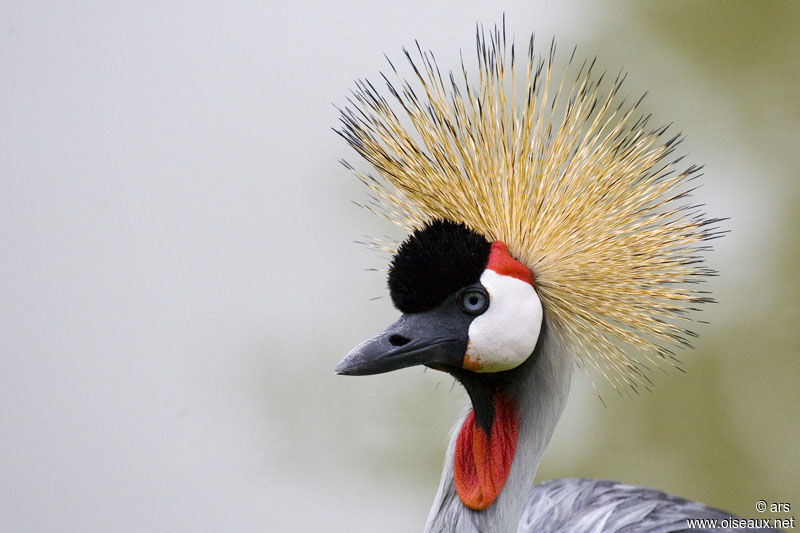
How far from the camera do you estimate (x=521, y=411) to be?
135 centimetres

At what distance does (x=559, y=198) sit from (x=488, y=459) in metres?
0.36

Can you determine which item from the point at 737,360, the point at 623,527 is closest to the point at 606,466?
the point at 737,360

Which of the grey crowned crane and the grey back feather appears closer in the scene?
the grey crowned crane

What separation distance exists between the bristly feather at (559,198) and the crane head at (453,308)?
3.5 inches

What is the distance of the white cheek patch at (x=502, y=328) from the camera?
125cm

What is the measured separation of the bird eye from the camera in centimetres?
126

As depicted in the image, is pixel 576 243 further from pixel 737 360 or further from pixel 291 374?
pixel 737 360

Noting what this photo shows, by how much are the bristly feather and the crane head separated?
89 millimetres

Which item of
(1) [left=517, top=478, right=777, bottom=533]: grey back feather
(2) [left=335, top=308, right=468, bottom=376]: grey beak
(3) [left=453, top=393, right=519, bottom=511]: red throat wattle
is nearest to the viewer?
(2) [left=335, top=308, right=468, bottom=376]: grey beak

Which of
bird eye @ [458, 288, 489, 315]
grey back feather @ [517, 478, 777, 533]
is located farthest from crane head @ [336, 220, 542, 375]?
grey back feather @ [517, 478, 777, 533]

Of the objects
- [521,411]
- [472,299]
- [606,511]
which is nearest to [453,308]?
[472,299]

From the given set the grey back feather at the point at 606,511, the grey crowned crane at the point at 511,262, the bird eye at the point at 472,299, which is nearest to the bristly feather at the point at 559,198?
the grey crowned crane at the point at 511,262

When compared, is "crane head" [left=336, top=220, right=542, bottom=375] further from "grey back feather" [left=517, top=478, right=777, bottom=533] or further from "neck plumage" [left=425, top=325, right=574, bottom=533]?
"grey back feather" [left=517, top=478, right=777, bottom=533]

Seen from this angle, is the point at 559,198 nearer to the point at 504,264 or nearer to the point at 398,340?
the point at 504,264
